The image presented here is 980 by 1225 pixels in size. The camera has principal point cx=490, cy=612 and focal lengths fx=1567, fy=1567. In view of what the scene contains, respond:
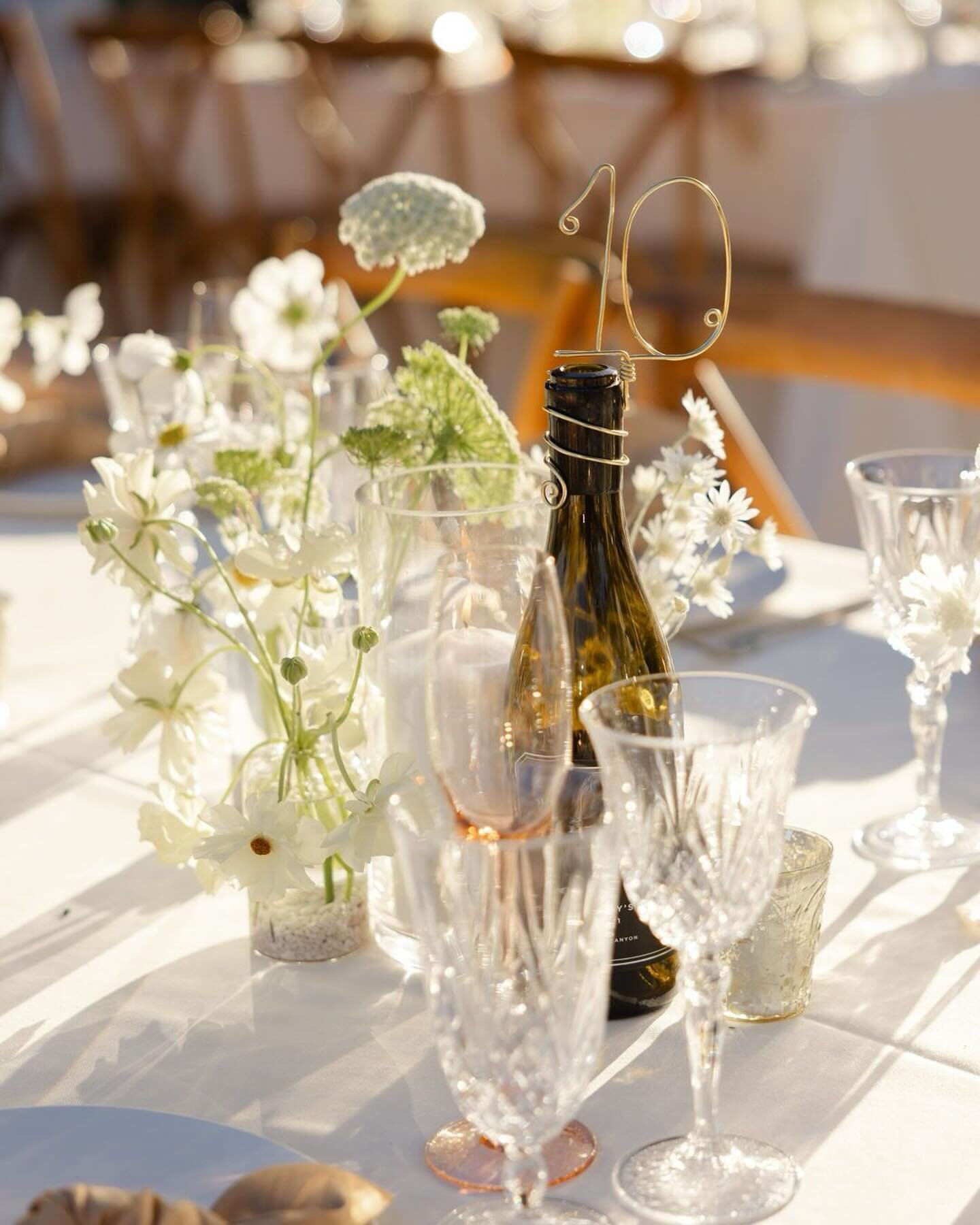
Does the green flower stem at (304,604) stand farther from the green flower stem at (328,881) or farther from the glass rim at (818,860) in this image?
the glass rim at (818,860)

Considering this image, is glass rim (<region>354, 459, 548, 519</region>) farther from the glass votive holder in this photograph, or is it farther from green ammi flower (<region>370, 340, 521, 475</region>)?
the glass votive holder

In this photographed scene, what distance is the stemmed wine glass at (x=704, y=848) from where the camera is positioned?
55 centimetres

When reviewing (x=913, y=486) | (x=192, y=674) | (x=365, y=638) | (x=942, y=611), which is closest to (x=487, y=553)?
(x=365, y=638)

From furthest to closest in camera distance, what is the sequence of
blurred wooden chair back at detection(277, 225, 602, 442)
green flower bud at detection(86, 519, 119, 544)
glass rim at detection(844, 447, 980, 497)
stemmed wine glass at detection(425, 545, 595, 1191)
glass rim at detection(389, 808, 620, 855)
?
1. blurred wooden chair back at detection(277, 225, 602, 442)
2. glass rim at detection(844, 447, 980, 497)
3. green flower bud at detection(86, 519, 119, 544)
4. stemmed wine glass at detection(425, 545, 595, 1191)
5. glass rim at detection(389, 808, 620, 855)

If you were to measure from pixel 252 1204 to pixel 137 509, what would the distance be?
0.33m

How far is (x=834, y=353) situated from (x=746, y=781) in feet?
4.05

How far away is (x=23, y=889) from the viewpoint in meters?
0.86

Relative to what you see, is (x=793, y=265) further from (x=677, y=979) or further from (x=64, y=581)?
(x=677, y=979)

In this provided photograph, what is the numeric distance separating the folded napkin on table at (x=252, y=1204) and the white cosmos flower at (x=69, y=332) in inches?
27.2

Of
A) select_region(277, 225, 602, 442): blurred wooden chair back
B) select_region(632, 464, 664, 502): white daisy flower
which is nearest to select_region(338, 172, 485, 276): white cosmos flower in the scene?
select_region(632, 464, 664, 502): white daisy flower

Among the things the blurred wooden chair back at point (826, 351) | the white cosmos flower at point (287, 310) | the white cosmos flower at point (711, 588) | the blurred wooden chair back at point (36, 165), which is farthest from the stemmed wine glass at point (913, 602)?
the blurred wooden chair back at point (36, 165)

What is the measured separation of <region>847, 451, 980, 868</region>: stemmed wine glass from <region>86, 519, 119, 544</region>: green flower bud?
0.39 meters

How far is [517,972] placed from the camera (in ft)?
1.69

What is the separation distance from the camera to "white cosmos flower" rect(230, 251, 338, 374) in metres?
0.94
